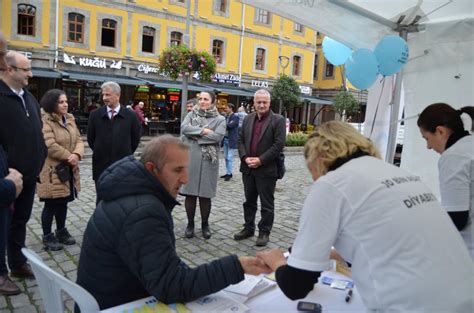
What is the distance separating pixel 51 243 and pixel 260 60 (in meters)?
26.1

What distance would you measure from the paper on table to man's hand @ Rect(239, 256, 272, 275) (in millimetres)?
159

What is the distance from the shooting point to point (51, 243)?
4.47 metres

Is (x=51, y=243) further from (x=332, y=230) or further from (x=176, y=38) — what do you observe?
(x=176, y=38)

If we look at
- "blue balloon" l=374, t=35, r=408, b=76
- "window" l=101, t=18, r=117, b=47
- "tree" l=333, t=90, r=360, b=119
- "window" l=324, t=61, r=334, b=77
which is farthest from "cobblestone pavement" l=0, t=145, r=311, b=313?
"window" l=324, t=61, r=334, b=77

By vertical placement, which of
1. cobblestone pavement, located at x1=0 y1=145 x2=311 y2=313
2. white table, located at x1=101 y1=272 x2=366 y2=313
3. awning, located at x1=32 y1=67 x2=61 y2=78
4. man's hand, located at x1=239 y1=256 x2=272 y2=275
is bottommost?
cobblestone pavement, located at x1=0 y1=145 x2=311 y2=313

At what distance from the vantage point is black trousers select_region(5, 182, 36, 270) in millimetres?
3637

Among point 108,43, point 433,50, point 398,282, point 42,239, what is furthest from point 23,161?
point 108,43

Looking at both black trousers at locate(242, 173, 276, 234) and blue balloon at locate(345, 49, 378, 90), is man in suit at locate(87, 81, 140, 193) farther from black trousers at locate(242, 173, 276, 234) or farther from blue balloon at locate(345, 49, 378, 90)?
blue balloon at locate(345, 49, 378, 90)

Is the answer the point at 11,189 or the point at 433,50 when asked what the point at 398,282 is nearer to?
the point at 11,189

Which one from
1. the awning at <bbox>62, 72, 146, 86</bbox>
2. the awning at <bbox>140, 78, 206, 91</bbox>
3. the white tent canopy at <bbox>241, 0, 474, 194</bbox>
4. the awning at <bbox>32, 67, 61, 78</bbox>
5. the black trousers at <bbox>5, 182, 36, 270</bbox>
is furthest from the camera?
the awning at <bbox>140, 78, 206, 91</bbox>

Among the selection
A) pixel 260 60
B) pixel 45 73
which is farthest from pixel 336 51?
pixel 260 60

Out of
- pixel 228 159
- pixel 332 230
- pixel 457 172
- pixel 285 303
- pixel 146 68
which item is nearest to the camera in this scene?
pixel 332 230

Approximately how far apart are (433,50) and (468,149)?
8.33ft

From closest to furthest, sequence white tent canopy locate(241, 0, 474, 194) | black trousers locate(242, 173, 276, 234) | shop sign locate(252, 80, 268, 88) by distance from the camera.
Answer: white tent canopy locate(241, 0, 474, 194), black trousers locate(242, 173, 276, 234), shop sign locate(252, 80, 268, 88)
